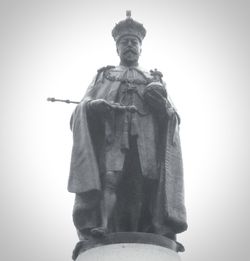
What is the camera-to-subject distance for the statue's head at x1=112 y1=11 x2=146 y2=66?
11.5 meters

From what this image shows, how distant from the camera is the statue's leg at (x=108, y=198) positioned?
30.8 feet

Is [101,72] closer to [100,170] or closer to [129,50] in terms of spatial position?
[129,50]

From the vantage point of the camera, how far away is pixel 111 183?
32.0 feet

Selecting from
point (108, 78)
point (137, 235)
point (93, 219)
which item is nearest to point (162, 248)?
point (137, 235)

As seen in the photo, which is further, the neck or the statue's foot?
the neck

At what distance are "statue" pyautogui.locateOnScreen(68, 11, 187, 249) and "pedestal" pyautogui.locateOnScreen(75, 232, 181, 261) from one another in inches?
6.4

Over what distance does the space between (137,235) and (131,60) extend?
11.0 ft

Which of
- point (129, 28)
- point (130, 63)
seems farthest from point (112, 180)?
point (129, 28)

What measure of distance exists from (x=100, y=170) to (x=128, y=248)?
133cm

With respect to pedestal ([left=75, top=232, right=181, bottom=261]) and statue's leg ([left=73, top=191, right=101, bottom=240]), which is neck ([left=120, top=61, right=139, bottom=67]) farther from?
pedestal ([left=75, top=232, right=181, bottom=261])

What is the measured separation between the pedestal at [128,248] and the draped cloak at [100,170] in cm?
40

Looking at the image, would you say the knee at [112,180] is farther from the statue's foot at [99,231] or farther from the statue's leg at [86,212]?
the statue's foot at [99,231]

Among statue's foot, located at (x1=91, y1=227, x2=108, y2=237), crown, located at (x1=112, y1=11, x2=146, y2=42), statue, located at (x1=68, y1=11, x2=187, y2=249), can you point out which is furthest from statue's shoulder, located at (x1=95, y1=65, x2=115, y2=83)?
statue's foot, located at (x1=91, y1=227, x2=108, y2=237)

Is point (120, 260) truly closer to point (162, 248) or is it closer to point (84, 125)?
point (162, 248)
